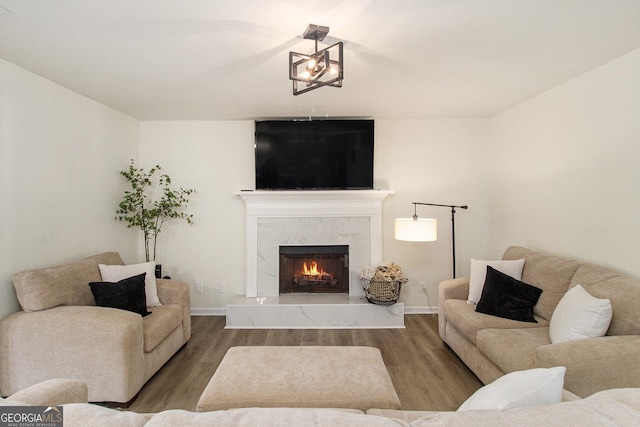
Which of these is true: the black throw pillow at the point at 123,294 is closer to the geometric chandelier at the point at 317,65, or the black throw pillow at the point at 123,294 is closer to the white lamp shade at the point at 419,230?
the geometric chandelier at the point at 317,65

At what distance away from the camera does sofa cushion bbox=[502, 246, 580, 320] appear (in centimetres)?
274

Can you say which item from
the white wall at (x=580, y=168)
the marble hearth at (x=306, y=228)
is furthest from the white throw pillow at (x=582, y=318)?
the marble hearth at (x=306, y=228)

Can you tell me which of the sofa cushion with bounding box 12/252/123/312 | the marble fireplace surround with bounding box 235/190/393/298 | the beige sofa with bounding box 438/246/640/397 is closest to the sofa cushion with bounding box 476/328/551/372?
the beige sofa with bounding box 438/246/640/397

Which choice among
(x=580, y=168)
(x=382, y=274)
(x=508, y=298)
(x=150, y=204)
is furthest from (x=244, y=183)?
(x=580, y=168)

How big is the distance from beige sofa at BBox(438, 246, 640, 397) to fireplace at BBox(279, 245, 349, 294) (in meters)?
1.42

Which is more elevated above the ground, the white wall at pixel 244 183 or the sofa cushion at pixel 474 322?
the white wall at pixel 244 183

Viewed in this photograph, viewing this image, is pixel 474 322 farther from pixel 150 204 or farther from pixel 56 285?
pixel 150 204

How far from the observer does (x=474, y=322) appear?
9.18 ft

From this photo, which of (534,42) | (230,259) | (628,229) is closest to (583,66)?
(534,42)

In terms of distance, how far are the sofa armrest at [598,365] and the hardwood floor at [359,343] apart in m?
0.85

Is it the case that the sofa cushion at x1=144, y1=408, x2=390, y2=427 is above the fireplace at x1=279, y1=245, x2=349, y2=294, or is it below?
above

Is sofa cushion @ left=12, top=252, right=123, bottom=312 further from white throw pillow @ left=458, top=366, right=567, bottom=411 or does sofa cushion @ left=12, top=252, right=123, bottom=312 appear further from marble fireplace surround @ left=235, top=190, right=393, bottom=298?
white throw pillow @ left=458, top=366, right=567, bottom=411

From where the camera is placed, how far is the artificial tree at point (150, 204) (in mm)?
4133

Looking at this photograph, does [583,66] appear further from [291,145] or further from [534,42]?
[291,145]
